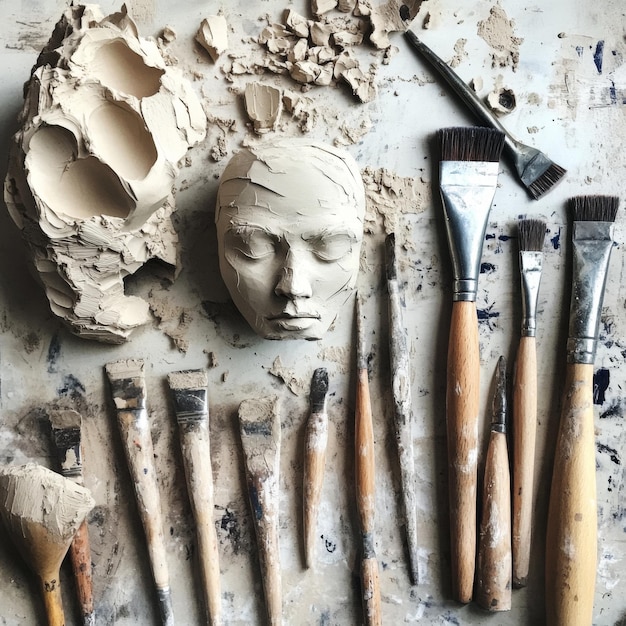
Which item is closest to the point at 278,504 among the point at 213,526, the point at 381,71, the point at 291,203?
the point at 213,526

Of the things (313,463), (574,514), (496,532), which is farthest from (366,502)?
(574,514)

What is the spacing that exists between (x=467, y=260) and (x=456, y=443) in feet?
1.02

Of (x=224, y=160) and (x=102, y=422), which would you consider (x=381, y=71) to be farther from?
(x=102, y=422)

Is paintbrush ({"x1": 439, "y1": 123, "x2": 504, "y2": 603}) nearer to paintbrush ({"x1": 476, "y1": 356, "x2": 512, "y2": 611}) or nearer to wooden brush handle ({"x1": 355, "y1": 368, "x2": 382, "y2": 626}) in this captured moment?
paintbrush ({"x1": 476, "y1": 356, "x2": 512, "y2": 611})

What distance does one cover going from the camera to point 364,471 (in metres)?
1.27

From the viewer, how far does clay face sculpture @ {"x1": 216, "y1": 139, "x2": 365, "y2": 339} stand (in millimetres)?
1146

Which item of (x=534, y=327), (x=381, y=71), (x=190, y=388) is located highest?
(x=381, y=71)

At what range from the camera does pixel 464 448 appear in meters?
1.26

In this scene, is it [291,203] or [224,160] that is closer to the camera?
[291,203]

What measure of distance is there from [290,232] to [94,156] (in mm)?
312

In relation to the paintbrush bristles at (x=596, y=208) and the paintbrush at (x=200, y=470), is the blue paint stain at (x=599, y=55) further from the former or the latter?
the paintbrush at (x=200, y=470)

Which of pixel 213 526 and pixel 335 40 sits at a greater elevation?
pixel 335 40

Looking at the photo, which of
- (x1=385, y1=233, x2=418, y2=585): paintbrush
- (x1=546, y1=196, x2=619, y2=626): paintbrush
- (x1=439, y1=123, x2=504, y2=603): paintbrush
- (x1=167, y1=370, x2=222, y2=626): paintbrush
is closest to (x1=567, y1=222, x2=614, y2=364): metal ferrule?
(x1=546, y1=196, x2=619, y2=626): paintbrush

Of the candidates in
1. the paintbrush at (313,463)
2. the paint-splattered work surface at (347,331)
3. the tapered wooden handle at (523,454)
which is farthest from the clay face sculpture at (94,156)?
the tapered wooden handle at (523,454)
